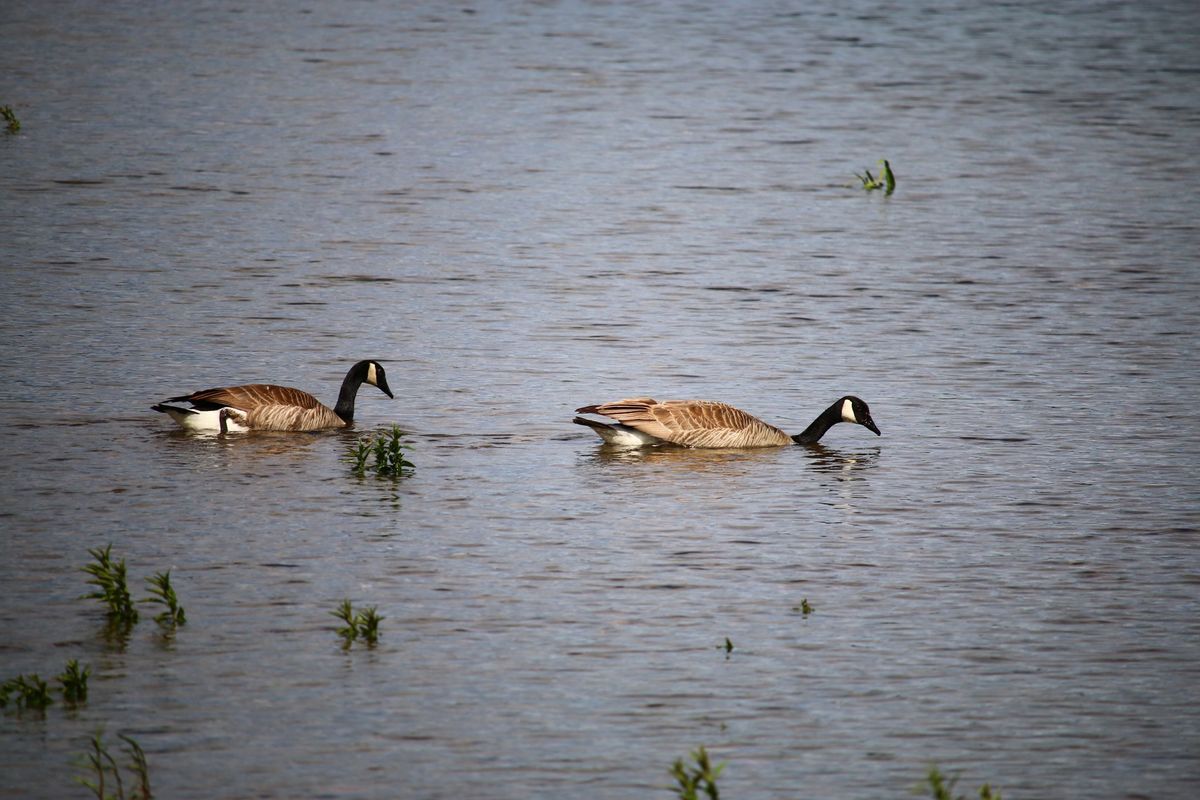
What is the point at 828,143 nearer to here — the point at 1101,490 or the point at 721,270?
the point at 721,270

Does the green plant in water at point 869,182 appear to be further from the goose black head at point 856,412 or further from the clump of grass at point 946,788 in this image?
the clump of grass at point 946,788

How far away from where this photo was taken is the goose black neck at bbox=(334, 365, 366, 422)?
18.0 metres

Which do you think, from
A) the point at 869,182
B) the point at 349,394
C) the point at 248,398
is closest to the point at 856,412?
the point at 349,394

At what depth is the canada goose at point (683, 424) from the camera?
17.1m

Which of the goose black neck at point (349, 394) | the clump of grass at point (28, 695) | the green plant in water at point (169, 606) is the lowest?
the clump of grass at point (28, 695)

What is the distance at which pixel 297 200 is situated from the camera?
28.6 meters

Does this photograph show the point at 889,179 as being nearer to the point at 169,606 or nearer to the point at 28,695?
the point at 169,606

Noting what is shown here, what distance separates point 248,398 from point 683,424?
408 centimetres

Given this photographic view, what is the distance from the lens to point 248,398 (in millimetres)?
17109

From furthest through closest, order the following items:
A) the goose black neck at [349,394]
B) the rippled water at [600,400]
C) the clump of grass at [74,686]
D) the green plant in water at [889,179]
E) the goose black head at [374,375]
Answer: the green plant in water at [889,179]
the goose black head at [374,375]
the goose black neck at [349,394]
the rippled water at [600,400]
the clump of grass at [74,686]

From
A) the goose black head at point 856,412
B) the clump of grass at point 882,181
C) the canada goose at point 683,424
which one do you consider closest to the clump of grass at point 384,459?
the canada goose at point 683,424

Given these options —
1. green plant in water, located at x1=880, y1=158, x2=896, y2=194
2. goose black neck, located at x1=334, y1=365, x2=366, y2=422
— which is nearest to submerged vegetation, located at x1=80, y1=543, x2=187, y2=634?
goose black neck, located at x1=334, y1=365, x2=366, y2=422

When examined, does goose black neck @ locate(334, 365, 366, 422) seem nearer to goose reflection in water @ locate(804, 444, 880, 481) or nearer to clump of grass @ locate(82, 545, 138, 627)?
goose reflection in water @ locate(804, 444, 880, 481)

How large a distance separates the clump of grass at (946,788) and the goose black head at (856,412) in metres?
8.09
